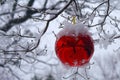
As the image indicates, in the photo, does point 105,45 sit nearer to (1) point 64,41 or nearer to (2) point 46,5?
(1) point 64,41

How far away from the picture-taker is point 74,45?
2.74 m

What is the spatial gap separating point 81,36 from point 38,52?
4.45 meters

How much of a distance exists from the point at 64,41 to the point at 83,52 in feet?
0.63

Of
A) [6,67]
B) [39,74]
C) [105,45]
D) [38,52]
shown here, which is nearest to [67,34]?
[105,45]

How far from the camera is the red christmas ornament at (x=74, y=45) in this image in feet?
8.92

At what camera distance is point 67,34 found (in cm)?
272

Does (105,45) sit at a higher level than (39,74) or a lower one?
higher

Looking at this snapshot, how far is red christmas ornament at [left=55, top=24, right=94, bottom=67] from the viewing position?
107 inches

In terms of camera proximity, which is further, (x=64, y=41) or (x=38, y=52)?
(x=38, y=52)

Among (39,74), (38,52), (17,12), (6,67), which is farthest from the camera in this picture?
(39,74)

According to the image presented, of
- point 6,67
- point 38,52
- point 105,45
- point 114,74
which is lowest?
point 114,74

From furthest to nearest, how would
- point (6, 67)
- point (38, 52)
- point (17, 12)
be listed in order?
1. point (6, 67)
2. point (17, 12)
3. point (38, 52)

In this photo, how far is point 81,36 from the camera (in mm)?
2736

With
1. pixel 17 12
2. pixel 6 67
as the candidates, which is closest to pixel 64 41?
pixel 17 12
